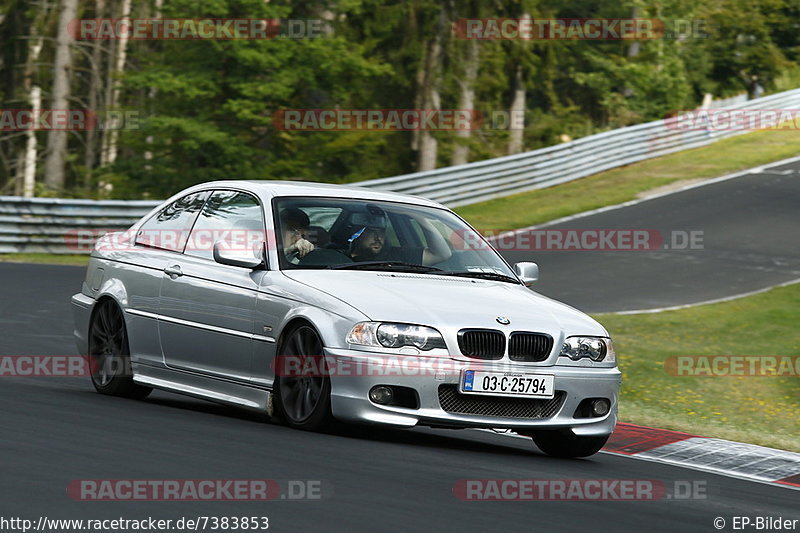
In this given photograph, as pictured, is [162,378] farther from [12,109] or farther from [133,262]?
[12,109]

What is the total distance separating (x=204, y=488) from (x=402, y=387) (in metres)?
1.96

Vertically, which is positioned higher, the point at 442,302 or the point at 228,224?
the point at 228,224

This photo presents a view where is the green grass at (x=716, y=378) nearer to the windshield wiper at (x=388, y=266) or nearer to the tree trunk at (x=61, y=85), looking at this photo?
the windshield wiper at (x=388, y=266)

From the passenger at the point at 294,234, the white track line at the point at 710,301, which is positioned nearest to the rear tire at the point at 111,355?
the passenger at the point at 294,234

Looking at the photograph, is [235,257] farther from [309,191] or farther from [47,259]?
[47,259]

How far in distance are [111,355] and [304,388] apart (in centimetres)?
229

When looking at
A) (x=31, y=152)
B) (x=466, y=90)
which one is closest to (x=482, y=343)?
(x=466, y=90)

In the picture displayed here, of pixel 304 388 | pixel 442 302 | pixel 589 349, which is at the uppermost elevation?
pixel 442 302

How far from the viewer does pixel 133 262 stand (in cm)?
980

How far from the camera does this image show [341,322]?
7.82m

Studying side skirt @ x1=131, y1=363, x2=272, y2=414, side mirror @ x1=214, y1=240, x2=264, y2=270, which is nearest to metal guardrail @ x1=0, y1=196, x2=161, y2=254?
side skirt @ x1=131, y1=363, x2=272, y2=414

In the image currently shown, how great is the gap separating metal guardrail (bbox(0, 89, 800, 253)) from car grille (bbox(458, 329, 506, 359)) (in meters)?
16.5

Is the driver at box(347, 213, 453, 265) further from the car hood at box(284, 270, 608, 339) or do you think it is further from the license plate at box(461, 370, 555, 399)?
the license plate at box(461, 370, 555, 399)

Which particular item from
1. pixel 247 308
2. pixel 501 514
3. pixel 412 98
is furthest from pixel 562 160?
pixel 501 514
